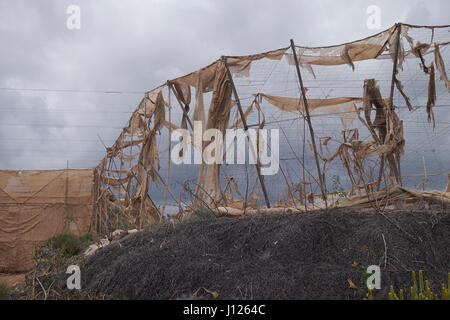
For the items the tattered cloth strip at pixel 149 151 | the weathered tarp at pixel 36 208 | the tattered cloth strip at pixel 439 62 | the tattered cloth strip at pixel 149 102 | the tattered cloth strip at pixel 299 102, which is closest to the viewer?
the tattered cloth strip at pixel 439 62

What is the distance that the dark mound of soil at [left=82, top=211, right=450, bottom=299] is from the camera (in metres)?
3.89

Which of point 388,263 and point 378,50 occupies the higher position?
point 378,50

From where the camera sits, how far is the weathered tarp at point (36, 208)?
12297 millimetres

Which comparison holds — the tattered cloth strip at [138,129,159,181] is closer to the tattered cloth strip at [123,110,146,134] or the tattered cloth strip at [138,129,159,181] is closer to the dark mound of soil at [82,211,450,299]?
the tattered cloth strip at [123,110,146,134]

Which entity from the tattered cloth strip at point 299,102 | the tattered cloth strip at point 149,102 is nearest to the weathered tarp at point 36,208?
the tattered cloth strip at point 149,102

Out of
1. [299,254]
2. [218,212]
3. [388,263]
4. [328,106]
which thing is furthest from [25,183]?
[388,263]

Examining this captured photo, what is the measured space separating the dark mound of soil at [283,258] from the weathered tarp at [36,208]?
804cm

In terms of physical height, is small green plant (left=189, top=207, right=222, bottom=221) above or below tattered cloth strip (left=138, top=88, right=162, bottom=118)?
below

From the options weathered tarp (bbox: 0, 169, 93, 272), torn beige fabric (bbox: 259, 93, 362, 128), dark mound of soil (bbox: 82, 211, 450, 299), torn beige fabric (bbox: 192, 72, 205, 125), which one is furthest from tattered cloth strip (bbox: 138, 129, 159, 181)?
weathered tarp (bbox: 0, 169, 93, 272)

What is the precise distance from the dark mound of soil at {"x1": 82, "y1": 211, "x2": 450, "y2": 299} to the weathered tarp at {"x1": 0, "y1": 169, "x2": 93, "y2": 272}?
8036 mm

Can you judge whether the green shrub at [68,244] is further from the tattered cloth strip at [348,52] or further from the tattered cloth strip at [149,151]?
the tattered cloth strip at [348,52]
